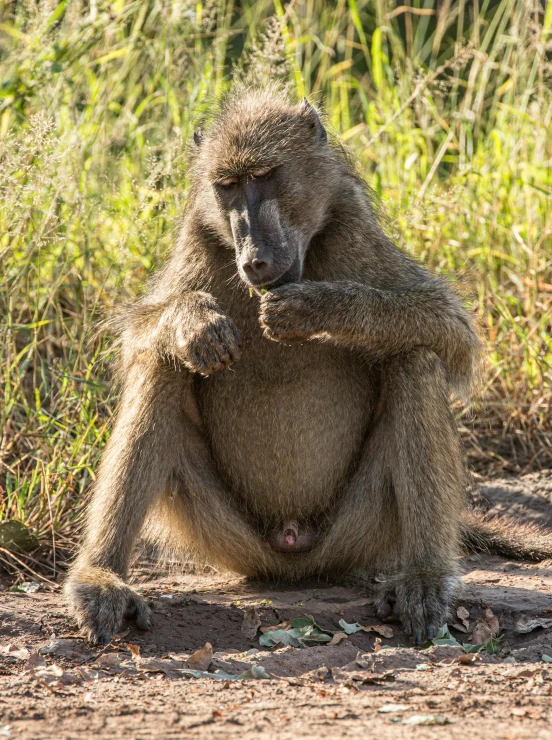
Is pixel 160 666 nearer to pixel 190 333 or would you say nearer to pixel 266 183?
pixel 190 333

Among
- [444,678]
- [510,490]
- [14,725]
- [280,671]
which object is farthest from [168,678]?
[510,490]

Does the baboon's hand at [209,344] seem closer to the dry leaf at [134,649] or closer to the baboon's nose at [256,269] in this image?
the baboon's nose at [256,269]

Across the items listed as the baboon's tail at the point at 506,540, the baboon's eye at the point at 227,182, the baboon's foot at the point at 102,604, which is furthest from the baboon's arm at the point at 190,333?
the baboon's tail at the point at 506,540

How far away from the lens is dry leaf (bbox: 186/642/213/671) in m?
2.79

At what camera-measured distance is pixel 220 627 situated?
319 centimetres

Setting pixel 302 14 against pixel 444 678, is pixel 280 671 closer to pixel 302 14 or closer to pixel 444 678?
pixel 444 678

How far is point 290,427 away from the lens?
347 centimetres

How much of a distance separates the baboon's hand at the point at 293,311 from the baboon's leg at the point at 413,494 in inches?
12.7

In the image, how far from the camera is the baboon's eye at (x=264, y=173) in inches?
133

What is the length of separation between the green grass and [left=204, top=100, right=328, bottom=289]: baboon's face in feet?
1.99

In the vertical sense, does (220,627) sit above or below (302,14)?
below

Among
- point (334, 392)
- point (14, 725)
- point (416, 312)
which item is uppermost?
point (416, 312)

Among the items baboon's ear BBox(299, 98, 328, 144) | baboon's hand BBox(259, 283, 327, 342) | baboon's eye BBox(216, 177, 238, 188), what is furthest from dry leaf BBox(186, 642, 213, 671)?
baboon's ear BBox(299, 98, 328, 144)

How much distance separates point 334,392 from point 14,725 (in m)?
1.58
